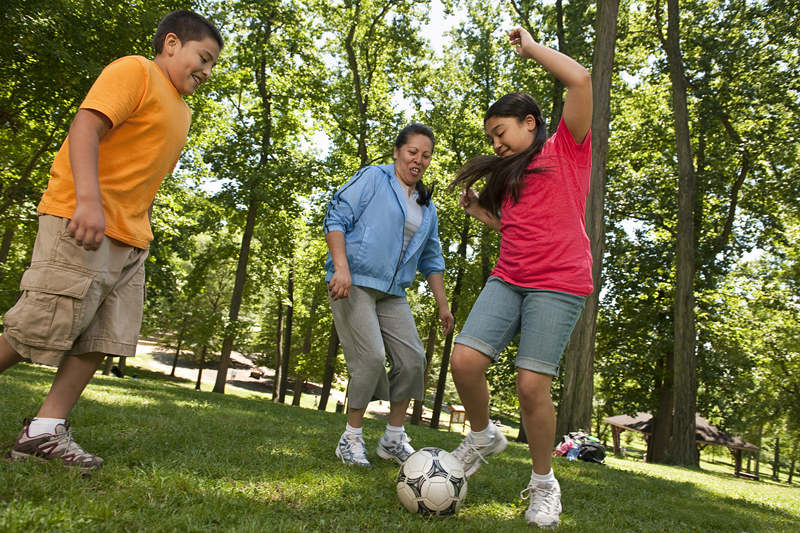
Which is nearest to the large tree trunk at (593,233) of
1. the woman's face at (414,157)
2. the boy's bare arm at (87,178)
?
the woman's face at (414,157)

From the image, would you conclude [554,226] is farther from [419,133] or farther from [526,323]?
[419,133]

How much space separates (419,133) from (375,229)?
0.84m

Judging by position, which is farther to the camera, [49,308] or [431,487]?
[431,487]

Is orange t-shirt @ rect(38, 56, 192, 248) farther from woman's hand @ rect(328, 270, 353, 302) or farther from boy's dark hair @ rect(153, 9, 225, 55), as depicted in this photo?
woman's hand @ rect(328, 270, 353, 302)

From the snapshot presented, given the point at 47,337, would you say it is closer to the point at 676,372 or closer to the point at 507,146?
the point at 507,146

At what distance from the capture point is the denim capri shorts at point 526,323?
9.75ft

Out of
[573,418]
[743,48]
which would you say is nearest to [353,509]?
[573,418]

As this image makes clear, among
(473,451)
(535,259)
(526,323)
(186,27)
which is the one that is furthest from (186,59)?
(473,451)

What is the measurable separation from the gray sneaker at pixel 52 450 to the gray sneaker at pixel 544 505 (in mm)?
2274

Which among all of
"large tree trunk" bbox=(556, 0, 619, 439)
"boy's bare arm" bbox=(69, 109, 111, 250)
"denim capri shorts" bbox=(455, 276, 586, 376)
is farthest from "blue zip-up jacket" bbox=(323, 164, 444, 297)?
"large tree trunk" bbox=(556, 0, 619, 439)

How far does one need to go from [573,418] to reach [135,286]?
29.8ft

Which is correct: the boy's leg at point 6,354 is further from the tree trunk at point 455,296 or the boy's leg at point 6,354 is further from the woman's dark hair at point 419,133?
the tree trunk at point 455,296

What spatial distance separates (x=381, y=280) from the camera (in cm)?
385

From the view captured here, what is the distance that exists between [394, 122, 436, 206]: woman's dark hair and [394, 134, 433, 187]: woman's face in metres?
0.02
